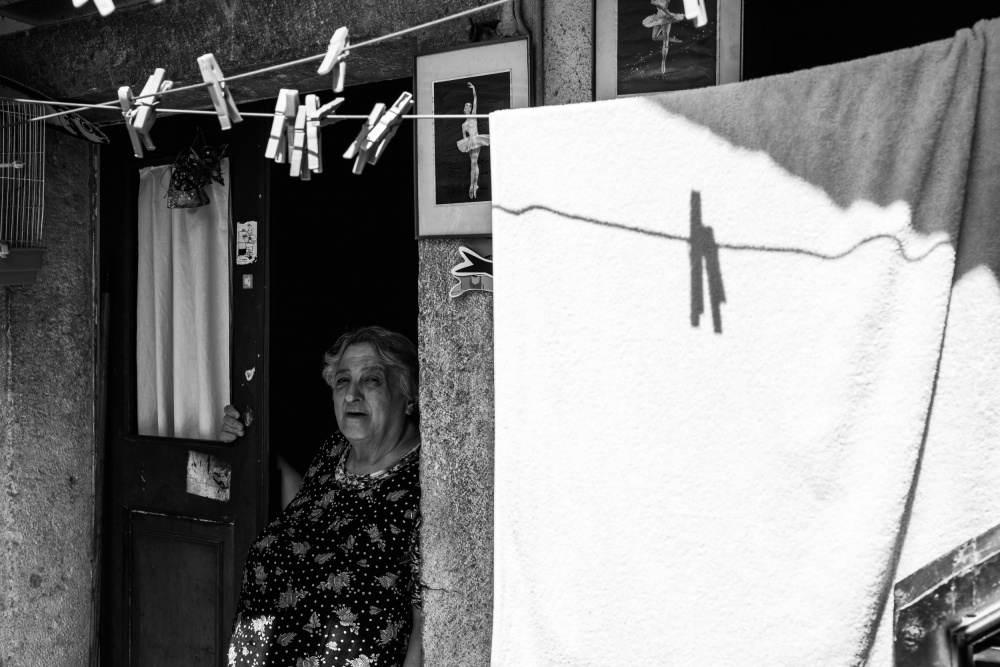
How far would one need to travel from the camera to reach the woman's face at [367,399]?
3305 mm

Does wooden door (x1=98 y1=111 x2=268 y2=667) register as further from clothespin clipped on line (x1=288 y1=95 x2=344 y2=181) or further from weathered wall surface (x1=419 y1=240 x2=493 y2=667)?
clothespin clipped on line (x1=288 y1=95 x2=344 y2=181)

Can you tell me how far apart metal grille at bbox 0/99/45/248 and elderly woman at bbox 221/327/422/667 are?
1.22 metres

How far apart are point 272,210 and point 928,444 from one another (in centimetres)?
269

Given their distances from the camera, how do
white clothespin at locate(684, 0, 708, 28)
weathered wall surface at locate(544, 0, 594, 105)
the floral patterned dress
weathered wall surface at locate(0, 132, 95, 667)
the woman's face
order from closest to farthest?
white clothespin at locate(684, 0, 708, 28) → weathered wall surface at locate(544, 0, 594, 105) → the floral patterned dress → the woman's face → weathered wall surface at locate(0, 132, 95, 667)

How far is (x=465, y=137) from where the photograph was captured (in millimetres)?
2590

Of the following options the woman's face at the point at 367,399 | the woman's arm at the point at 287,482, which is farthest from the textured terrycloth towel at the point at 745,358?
the woman's arm at the point at 287,482

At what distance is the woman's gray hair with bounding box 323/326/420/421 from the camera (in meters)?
3.39

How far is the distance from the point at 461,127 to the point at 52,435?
2.29 metres

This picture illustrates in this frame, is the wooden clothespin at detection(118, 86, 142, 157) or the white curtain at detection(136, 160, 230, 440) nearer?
the wooden clothespin at detection(118, 86, 142, 157)

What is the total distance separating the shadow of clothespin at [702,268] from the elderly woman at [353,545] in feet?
4.65

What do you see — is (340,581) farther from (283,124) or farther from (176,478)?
(283,124)

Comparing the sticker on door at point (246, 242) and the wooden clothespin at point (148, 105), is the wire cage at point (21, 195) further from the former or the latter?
the wooden clothespin at point (148, 105)

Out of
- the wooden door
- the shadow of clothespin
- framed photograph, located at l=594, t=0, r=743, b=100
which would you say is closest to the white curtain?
the wooden door

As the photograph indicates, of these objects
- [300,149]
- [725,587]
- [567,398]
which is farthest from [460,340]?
[725,587]
